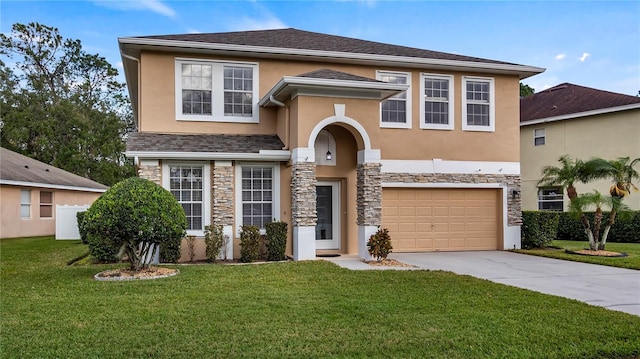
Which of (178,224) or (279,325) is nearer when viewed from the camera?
(279,325)

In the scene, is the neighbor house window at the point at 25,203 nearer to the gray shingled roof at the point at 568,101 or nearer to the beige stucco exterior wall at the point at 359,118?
the beige stucco exterior wall at the point at 359,118

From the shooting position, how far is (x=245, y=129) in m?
14.1

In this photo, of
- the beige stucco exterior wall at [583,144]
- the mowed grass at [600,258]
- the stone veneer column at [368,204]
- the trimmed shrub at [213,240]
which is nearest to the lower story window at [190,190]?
the trimmed shrub at [213,240]

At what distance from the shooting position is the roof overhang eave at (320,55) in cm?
1318

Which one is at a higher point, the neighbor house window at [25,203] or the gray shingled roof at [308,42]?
the gray shingled roof at [308,42]

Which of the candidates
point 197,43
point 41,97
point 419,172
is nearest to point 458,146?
point 419,172

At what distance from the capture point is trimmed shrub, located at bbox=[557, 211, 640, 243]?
18.8 meters

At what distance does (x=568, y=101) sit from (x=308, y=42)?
13376mm

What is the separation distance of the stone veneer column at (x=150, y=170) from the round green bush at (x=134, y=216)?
2056 mm

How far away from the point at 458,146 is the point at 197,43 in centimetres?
822

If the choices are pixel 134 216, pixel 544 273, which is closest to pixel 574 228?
pixel 544 273

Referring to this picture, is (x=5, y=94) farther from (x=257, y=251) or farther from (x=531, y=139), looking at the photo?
(x=531, y=139)

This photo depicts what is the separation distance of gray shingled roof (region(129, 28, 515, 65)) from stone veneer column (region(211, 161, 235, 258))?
11.4 ft

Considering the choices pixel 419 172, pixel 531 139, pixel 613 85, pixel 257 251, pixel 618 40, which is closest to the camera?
pixel 257 251
